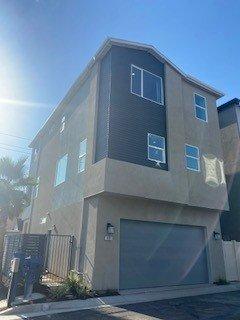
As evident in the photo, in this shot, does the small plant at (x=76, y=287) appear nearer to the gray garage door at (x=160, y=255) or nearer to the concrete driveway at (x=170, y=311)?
the concrete driveway at (x=170, y=311)

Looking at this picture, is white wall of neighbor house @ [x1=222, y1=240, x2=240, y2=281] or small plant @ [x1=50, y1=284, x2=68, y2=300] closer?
small plant @ [x1=50, y1=284, x2=68, y2=300]

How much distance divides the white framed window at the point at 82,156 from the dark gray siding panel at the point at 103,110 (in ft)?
5.02

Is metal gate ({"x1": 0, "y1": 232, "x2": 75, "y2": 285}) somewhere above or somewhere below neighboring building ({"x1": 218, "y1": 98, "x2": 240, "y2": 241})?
below

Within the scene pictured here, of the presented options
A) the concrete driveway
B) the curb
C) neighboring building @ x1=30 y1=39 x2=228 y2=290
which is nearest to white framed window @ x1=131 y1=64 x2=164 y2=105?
neighboring building @ x1=30 y1=39 x2=228 y2=290

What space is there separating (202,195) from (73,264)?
25.6 feet

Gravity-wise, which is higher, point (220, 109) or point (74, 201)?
point (220, 109)

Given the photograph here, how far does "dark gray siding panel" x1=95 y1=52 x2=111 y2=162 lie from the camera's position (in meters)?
14.2

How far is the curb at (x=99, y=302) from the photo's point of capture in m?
9.37

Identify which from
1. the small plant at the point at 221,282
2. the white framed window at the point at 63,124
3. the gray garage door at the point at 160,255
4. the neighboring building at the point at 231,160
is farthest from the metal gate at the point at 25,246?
the neighboring building at the point at 231,160

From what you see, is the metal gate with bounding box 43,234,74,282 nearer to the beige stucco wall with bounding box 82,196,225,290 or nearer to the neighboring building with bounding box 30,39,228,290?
the neighboring building with bounding box 30,39,228,290

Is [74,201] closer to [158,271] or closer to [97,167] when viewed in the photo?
[97,167]

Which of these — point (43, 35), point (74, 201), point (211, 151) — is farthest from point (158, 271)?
point (43, 35)

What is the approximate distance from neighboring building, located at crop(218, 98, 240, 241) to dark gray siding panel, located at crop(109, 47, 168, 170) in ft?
23.0

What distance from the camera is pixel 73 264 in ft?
46.2
